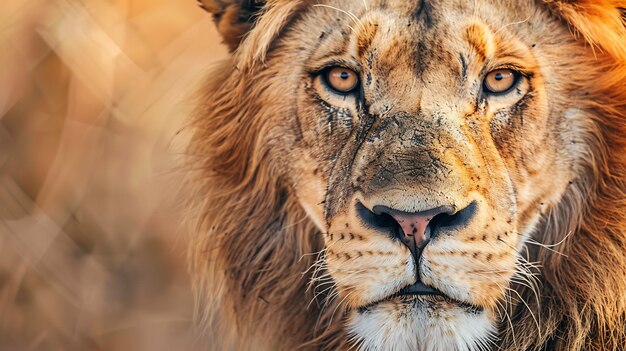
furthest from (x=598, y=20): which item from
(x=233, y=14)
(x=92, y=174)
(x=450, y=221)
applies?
(x=92, y=174)

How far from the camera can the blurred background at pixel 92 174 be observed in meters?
3.95

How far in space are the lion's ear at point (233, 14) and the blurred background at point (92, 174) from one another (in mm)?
928

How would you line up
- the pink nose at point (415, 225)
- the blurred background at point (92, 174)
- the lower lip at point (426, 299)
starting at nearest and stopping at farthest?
the pink nose at point (415, 225) < the lower lip at point (426, 299) < the blurred background at point (92, 174)

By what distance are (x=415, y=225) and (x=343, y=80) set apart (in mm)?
621

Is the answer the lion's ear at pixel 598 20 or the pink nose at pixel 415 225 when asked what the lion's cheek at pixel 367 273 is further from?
the lion's ear at pixel 598 20

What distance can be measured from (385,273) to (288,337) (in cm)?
74

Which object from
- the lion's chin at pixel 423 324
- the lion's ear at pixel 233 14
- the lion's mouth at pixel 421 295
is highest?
the lion's ear at pixel 233 14

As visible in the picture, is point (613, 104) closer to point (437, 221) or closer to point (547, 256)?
point (547, 256)

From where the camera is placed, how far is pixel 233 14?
296cm

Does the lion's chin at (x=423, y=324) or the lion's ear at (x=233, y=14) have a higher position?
the lion's ear at (x=233, y=14)

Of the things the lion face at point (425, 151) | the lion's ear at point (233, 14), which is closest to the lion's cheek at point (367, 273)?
the lion face at point (425, 151)

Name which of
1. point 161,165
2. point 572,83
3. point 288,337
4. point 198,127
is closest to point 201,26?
point 161,165

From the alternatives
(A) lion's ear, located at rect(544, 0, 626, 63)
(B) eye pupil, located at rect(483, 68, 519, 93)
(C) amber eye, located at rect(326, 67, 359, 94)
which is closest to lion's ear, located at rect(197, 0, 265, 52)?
(C) amber eye, located at rect(326, 67, 359, 94)

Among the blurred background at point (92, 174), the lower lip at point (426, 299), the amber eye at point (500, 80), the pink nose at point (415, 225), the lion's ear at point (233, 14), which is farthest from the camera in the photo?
the blurred background at point (92, 174)
